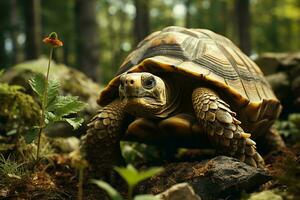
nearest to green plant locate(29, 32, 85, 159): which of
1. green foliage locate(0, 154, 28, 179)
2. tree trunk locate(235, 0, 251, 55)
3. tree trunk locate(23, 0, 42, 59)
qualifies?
green foliage locate(0, 154, 28, 179)

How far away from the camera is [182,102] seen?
394 cm

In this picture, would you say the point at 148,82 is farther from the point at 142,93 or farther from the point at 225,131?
the point at 225,131

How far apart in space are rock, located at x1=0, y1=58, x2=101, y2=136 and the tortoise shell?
1576 mm

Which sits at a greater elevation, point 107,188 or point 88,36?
point 107,188

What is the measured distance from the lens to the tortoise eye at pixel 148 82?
3.30 meters

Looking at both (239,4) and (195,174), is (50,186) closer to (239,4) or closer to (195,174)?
(195,174)

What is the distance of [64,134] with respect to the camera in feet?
18.1

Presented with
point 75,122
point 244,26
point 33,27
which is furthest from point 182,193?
point 244,26

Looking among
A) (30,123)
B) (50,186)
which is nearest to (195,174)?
(50,186)

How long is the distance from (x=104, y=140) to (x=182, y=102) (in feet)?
2.80

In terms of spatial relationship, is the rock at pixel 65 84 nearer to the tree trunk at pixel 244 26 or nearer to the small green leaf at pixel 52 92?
the small green leaf at pixel 52 92

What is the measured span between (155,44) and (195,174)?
1612 mm

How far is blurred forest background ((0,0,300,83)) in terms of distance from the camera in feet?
31.0

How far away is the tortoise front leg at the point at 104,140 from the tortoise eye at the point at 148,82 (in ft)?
1.49
